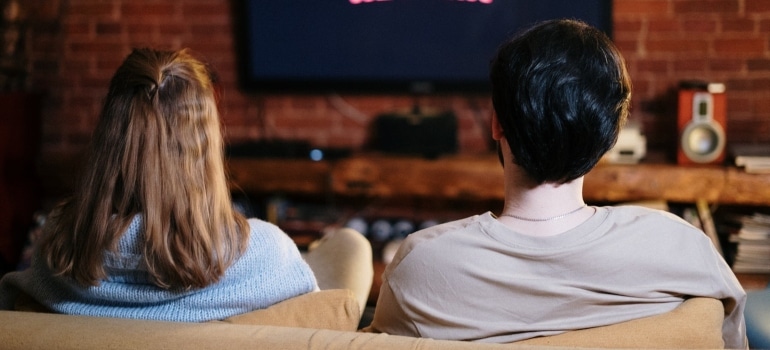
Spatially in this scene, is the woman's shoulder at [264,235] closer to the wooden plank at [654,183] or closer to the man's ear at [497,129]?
the man's ear at [497,129]

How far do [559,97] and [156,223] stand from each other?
69 centimetres

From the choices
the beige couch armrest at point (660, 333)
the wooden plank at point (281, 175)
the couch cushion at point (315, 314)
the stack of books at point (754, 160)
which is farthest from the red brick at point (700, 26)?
Answer: the couch cushion at point (315, 314)

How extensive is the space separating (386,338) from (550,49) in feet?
1.61

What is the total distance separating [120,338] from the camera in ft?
3.72

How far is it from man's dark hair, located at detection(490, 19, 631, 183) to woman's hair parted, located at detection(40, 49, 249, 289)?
1.73 ft

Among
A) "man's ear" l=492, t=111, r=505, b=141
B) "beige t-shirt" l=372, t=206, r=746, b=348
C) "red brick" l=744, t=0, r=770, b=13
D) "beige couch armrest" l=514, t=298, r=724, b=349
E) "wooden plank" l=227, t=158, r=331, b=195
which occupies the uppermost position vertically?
"red brick" l=744, t=0, r=770, b=13

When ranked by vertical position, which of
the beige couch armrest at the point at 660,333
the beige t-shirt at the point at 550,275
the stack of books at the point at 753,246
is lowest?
the stack of books at the point at 753,246

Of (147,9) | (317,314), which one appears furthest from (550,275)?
(147,9)

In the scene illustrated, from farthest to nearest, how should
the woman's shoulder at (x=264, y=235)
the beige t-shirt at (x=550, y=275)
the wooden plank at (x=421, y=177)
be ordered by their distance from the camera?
the wooden plank at (x=421, y=177) < the woman's shoulder at (x=264, y=235) < the beige t-shirt at (x=550, y=275)

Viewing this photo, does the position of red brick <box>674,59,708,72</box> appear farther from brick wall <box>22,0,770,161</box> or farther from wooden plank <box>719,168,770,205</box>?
wooden plank <box>719,168,770,205</box>

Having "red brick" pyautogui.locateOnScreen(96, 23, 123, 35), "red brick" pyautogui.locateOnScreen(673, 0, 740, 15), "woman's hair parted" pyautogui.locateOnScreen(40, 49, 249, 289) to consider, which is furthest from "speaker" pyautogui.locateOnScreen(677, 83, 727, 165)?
"red brick" pyautogui.locateOnScreen(96, 23, 123, 35)

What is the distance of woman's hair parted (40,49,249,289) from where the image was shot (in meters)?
1.37

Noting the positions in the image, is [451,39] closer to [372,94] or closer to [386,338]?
[372,94]

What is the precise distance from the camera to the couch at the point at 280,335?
1101 mm
